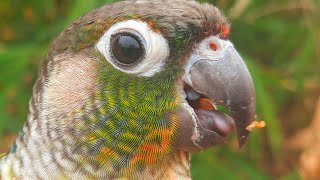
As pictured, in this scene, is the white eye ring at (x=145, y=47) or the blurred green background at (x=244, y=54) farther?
the blurred green background at (x=244, y=54)

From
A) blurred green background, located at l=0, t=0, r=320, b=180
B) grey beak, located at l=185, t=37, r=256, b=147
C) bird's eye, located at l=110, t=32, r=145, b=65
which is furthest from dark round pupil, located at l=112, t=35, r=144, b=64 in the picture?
blurred green background, located at l=0, t=0, r=320, b=180

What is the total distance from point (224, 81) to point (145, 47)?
180mm

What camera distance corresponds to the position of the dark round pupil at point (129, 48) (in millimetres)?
1329

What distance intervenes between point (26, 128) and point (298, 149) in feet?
8.04

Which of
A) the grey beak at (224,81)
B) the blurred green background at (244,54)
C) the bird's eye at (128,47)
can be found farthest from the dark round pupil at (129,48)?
the blurred green background at (244,54)

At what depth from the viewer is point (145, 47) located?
1.33 m

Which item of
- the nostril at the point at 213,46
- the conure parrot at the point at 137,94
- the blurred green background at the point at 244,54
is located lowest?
the blurred green background at the point at 244,54

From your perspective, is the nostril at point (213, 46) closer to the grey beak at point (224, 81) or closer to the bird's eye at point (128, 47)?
the grey beak at point (224, 81)

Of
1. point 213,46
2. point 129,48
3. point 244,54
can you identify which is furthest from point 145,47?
point 244,54

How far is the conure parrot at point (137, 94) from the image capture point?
4.36 ft

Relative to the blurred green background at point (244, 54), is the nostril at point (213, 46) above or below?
above

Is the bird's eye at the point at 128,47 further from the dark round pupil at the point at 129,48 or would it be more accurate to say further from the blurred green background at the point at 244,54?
the blurred green background at the point at 244,54

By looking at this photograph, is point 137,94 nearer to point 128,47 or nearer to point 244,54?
point 128,47

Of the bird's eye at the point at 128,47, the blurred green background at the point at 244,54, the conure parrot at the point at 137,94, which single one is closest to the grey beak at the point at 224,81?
the conure parrot at the point at 137,94
